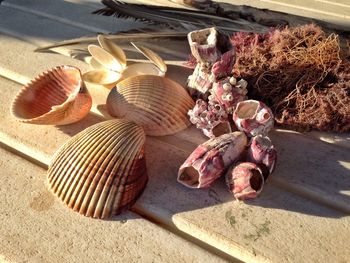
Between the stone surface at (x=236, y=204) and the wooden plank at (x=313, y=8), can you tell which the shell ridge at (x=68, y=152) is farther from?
the wooden plank at (x=313, y=8)

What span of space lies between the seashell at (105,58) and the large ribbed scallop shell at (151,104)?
0.13 metres

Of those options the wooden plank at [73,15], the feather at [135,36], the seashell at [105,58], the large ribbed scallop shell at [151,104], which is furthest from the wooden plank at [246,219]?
the wooden plank at [73,15]

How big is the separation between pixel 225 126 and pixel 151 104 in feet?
0.68

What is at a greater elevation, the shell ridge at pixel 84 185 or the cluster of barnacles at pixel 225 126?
the cluster of barnacles at pixel 225 126

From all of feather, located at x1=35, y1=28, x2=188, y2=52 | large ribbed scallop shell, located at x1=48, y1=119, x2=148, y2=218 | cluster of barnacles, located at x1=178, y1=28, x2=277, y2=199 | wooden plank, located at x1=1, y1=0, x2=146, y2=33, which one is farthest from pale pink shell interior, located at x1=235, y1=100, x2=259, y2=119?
wooden plank, located at x1=1, y1=0, x2=146, y2=33

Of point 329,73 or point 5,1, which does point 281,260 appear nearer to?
point 329,73

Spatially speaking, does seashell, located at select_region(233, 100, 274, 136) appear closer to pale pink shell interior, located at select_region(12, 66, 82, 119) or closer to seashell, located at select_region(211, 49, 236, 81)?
seashell, located at select_region(211, 49, 236, 81)

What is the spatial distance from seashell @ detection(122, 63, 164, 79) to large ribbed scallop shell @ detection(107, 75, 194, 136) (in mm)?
126

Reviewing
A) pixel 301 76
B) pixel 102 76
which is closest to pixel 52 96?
pixel 102 76

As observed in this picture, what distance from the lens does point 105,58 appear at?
57.0 inches

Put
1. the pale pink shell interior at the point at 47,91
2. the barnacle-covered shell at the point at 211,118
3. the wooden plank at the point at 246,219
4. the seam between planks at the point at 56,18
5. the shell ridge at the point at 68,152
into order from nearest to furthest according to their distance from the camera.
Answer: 1. the wooden plank at the point at 246,219
2. the shell ridge at the point at 68,152
3. the barnacle-covered shell at the point at 211,118
4. the pale pink shell interior at the point at 47,91
5. the seam between planks at the point at 56,18

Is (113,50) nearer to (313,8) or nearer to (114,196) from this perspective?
(114,196)

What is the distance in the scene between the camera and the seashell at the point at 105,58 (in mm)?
1419

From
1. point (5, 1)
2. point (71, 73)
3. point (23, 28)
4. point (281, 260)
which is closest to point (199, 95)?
point (71, 73)
